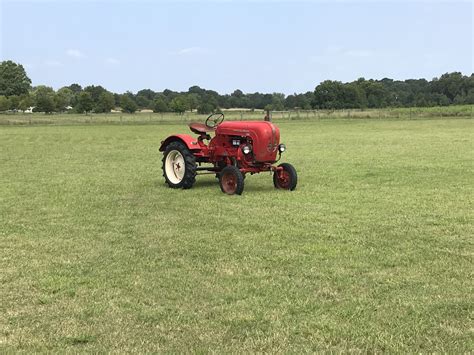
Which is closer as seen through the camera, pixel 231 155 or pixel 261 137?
pixel 261 137

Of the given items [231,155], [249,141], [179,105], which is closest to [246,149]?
[249,141]

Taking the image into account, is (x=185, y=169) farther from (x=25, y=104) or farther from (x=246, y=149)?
(x=25, y=104)

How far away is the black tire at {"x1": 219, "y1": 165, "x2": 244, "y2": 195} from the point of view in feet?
31.9

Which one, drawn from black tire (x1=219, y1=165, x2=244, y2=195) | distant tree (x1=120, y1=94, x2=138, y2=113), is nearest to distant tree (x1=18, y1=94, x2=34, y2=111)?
distant tree (x1=120, y1=94, x2=138, y2=113)

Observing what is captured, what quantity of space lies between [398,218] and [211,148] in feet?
14.9

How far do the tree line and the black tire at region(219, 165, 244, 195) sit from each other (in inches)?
3233

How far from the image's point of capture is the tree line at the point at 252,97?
96.4 metres

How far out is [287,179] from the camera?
34.5 ft

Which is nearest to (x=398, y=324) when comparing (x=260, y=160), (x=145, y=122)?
(x=260, y=160)

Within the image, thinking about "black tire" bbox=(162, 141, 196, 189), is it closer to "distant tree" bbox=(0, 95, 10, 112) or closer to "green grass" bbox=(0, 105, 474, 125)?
"green grass" bbox=(0, 105, 474, 125)

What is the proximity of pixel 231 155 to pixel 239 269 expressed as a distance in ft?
17.8

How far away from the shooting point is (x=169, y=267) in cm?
535

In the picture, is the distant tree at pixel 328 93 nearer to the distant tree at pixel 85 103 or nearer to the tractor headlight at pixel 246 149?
the distant tree at pixel 85 103

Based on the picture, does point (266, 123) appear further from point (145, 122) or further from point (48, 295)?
point (145, 122)
